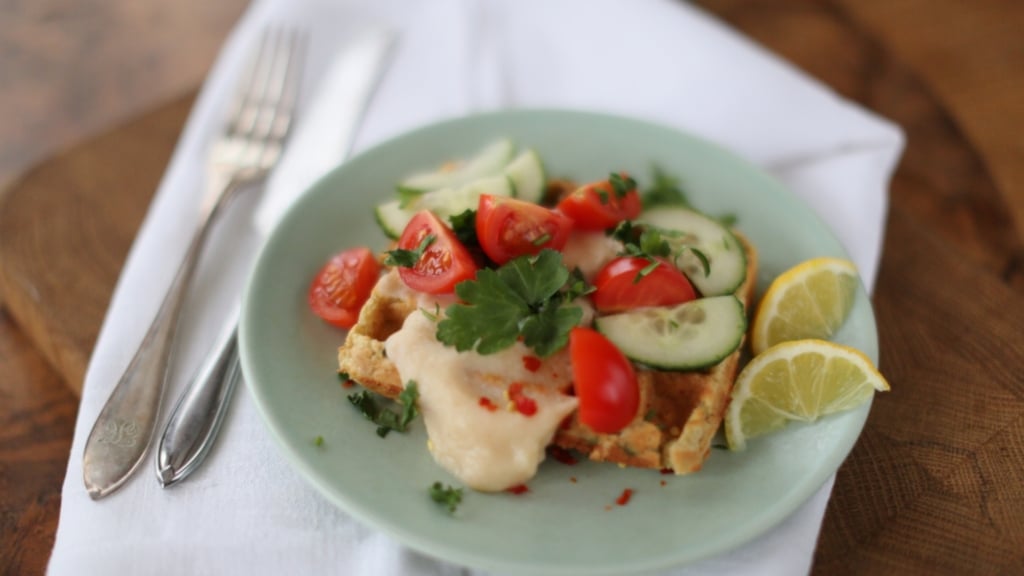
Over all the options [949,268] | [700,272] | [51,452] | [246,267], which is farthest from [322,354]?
[949,268]

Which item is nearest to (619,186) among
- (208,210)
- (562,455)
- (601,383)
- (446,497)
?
(601,383)

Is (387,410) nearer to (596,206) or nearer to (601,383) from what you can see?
(601,383)

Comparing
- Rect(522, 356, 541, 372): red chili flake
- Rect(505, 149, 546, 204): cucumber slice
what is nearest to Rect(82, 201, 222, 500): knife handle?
Rect(522, 356, 541, 372): red chili flake

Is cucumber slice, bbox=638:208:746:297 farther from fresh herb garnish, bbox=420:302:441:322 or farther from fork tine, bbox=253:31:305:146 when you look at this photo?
fork tine, bbox=253:31:305:146

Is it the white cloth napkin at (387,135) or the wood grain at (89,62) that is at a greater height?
the white cloth napkin at (387,135)

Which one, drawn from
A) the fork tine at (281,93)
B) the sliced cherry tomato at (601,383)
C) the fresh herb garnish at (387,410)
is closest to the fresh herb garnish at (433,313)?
the fresh herb garnish at (387,410)

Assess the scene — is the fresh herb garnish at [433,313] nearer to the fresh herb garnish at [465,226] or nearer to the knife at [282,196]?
the fresh herb garnish at [465,226]
